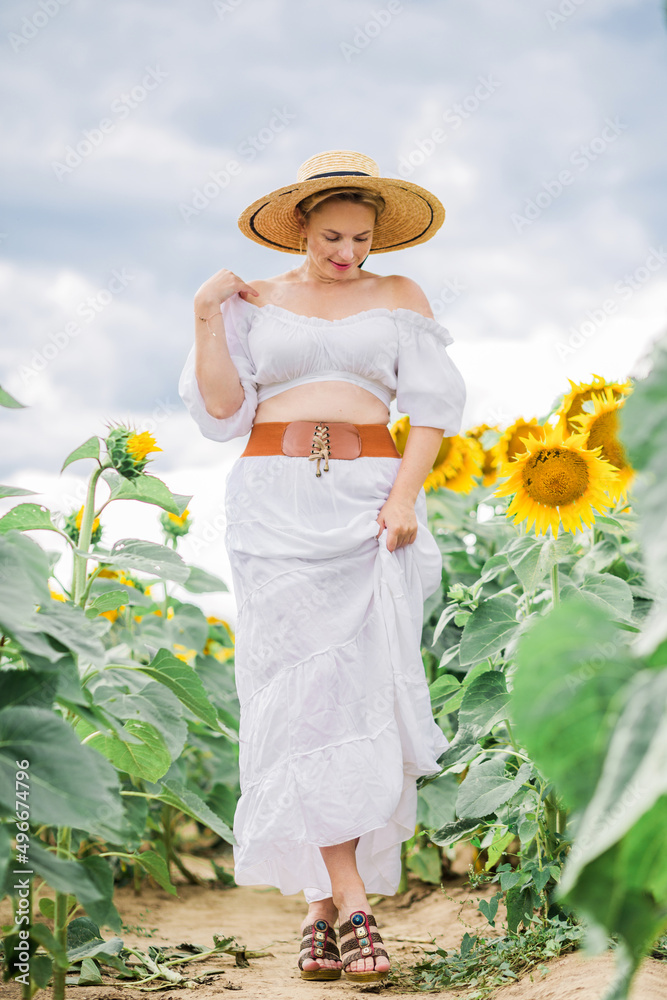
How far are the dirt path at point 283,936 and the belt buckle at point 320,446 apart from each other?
41.9 inches

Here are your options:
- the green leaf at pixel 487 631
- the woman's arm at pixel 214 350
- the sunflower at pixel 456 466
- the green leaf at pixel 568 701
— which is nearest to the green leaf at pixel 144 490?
the woman's arm at pixel 214 350

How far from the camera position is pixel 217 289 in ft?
7.65

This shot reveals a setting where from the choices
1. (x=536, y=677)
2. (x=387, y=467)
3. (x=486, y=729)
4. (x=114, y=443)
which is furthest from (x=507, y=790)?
(x=536, y=677)

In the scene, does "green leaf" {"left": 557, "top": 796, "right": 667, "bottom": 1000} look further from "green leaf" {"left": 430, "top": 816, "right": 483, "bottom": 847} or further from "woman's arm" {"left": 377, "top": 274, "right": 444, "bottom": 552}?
"woman's arm" {"left": 377, "top": 274, "right": 444, "bottom": 552}

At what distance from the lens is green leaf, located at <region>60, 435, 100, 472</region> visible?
5.65 ft

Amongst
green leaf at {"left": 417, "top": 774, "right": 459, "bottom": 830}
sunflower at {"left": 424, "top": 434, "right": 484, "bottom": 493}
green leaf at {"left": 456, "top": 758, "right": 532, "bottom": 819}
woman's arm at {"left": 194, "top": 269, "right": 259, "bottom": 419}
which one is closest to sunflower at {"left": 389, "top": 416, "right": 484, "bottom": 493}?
sunflower at {"left": 424, "top": 434, "right": 484, "bottom": 493}

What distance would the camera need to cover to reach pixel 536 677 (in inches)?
26.4

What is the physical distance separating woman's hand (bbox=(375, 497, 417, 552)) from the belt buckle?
0.18m

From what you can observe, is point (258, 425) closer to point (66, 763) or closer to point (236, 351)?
point (236, 351)

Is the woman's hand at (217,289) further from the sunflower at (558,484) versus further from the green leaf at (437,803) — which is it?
the green leaf at (437,803)

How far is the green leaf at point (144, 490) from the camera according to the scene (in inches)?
69.6

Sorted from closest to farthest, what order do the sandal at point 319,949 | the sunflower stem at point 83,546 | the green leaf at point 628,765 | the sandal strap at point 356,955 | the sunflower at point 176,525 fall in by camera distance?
1. the green leaf at point 628,765
2. the sunflower stem at point 83,546
3. the sandal strap at point 356,955
4. the sandal at point 319,949
5. the sunflower at point 176,525

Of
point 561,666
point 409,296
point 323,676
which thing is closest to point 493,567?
point 323,676

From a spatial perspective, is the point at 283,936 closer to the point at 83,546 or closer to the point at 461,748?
the point at 461,748
